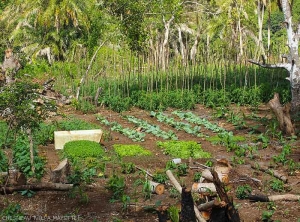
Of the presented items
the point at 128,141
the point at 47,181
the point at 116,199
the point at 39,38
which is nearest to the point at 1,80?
the point at 128,141

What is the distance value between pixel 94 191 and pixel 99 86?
29.8 ft

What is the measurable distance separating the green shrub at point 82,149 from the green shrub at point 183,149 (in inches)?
49.6

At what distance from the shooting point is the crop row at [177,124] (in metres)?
11.7

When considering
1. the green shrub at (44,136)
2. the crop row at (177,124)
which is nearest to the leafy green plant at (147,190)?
the green shrub at (44,136)

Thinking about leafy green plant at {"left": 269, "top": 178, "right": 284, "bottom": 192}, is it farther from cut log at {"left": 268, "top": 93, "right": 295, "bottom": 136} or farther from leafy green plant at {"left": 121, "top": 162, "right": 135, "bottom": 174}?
cut log at {"left": 268, "top": 93, "right": 295, "bottom": 136}

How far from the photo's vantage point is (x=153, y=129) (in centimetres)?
1184

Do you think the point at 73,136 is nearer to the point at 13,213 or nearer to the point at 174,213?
the point at 13,213

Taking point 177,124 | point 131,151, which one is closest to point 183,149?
point 131,151

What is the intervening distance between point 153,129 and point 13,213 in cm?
581

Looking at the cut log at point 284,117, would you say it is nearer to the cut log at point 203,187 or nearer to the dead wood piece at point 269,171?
the dead wood piece at point 269,171

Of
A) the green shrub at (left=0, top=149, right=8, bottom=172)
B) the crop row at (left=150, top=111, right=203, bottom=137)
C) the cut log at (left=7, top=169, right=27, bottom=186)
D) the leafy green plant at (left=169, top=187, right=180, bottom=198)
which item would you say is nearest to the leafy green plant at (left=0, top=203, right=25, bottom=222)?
the cut log at (left=7, top=169, right=27, bottom=186)

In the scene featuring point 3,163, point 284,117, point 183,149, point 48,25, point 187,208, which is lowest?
point 183,149

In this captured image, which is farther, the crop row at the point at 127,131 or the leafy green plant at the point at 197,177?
the crop row at the point at 127,131

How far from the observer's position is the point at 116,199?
7.05 metres
